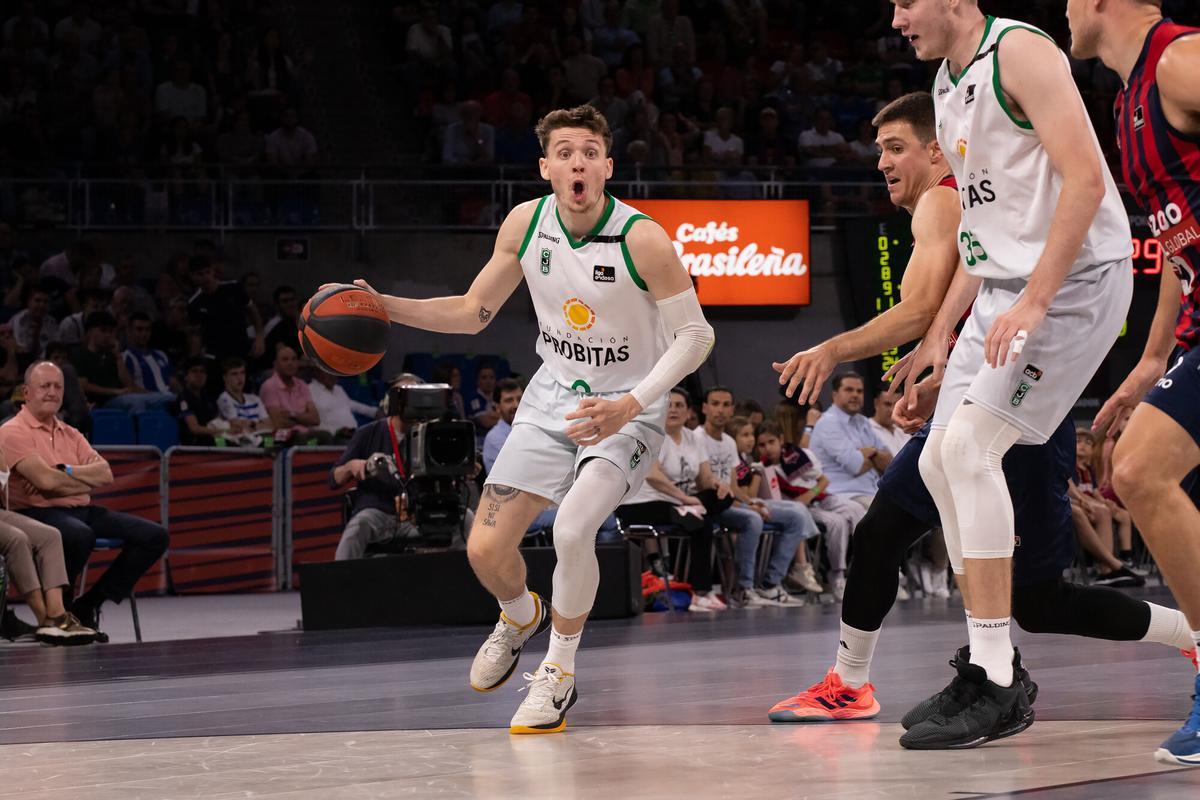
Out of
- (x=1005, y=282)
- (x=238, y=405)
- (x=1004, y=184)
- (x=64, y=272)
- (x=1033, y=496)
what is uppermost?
Answer: (x=1004, y=184)

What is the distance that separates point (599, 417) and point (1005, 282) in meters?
1.25

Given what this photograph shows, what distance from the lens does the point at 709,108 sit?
60.6 ft

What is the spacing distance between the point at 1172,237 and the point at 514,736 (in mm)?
2255

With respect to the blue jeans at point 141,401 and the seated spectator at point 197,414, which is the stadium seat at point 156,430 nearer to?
the seated spectator at point 197,414

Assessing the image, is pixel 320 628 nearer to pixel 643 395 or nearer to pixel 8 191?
pixel 643 395

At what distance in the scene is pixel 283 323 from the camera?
14766mm

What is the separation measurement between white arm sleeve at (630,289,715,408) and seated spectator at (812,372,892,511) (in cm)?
762

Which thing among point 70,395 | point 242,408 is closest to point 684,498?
point 242,408

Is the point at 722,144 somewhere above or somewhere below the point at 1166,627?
above

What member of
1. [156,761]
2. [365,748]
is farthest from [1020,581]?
[156,761]

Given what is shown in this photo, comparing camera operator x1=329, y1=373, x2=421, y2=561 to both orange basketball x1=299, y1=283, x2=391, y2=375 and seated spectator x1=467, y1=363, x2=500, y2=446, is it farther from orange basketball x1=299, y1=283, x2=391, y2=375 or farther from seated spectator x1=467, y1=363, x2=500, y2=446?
orange basketball x1=299, y1=283, x2=391, y2=375

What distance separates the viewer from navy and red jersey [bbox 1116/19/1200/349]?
367cm

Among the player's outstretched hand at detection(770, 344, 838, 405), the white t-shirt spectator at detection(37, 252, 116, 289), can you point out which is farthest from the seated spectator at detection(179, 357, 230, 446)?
the player's outstretched hand at detection(770, 344, 838, 405)

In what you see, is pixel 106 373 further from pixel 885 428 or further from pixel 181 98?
pixel 885 428
